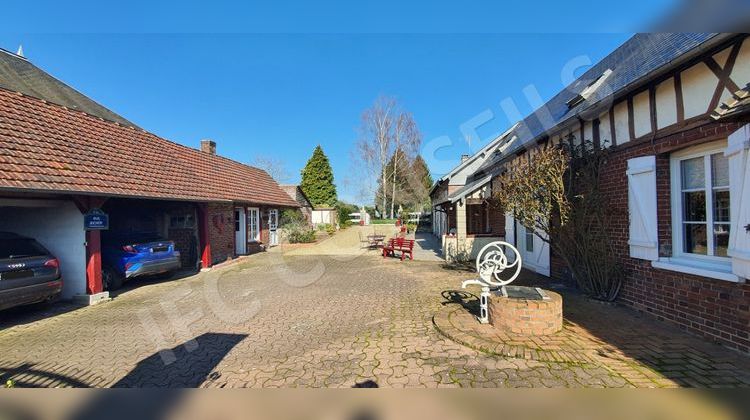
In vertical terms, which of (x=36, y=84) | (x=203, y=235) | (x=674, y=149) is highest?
(x=36, y=84)

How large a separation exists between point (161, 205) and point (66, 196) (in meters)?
5.13

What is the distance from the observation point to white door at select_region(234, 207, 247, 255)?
52.6 ft

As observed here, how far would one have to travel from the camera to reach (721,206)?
4.57 m

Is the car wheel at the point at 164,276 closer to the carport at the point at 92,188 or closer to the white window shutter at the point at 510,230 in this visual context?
the carport at the point at 92,188

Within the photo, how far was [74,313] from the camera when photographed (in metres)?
6.87

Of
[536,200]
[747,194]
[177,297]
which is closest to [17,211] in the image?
[177,297]

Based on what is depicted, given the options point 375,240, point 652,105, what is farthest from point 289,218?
point 652,105

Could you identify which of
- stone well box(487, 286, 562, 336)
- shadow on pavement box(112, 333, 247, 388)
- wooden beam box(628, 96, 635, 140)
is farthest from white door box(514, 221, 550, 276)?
shadow on pavement box(112, 333, 247, 388)

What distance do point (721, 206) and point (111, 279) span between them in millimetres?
12033

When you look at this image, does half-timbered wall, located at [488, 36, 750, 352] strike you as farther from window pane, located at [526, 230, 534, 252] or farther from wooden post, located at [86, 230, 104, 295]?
wooden post, located at [86, 230, 104, 295]

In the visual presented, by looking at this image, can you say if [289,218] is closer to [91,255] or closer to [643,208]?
[91,255]

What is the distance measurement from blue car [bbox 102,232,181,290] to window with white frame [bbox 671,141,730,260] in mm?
11083

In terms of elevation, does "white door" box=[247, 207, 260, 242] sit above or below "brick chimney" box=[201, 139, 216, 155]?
below

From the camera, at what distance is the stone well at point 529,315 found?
186 inches
